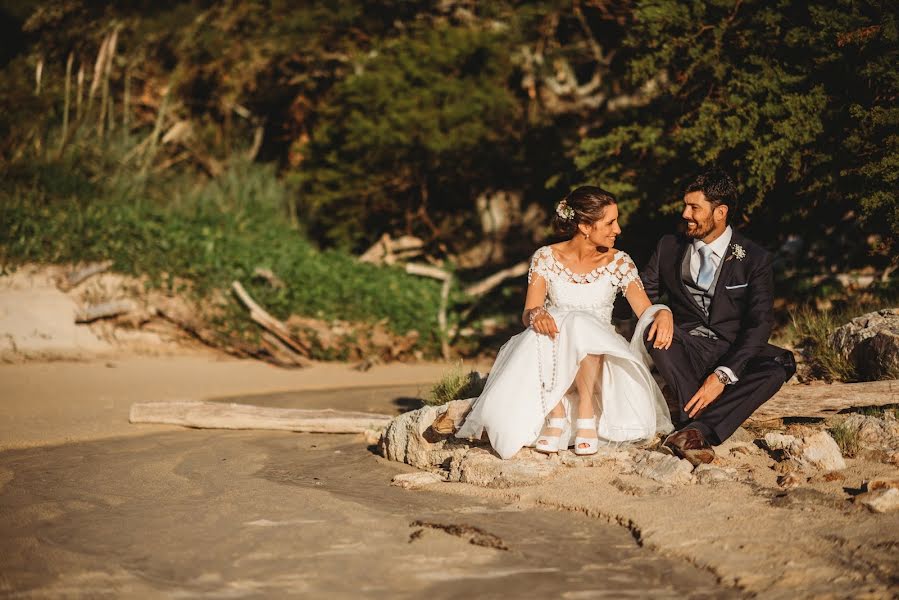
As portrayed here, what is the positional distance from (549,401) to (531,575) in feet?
6.08

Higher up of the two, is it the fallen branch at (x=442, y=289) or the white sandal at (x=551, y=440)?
the white sandal at (x=551, y=440)

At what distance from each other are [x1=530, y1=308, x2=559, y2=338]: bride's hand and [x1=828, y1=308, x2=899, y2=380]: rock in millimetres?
2561

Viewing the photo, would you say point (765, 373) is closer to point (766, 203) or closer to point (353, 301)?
point (766, 203)

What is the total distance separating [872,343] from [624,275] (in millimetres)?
2044

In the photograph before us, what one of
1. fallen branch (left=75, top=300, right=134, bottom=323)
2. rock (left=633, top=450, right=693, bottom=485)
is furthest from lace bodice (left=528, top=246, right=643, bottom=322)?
fallen branch (left=75, top=300, right=134, bottom=323)

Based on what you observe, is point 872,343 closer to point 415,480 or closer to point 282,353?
point 415,480

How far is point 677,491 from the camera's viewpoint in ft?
16.4

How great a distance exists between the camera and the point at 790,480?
5.04 meters

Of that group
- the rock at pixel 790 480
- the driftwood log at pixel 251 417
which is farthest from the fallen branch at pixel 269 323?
the rock at pixel 790 480

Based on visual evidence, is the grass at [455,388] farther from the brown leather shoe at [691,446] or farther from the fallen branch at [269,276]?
the fallen branch at [269,276]

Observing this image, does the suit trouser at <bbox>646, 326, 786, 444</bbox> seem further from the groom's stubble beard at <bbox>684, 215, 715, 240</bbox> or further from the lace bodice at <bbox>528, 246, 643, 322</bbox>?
the groom's stubble beard at <bbox>684, 215, 715, 240</bbox>

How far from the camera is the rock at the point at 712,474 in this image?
513 centimetres

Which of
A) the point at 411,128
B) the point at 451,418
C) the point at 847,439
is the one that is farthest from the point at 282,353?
the point at 847,439

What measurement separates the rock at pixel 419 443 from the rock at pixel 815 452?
205cm
